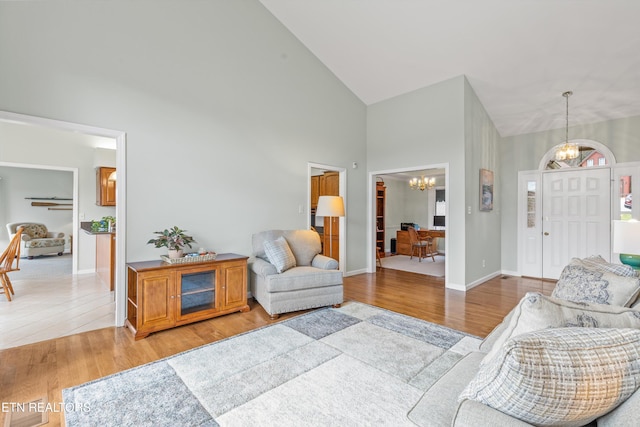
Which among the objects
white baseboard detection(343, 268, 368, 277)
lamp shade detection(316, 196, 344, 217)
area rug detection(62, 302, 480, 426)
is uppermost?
lamp shade detection(316, 196, 344, 217)

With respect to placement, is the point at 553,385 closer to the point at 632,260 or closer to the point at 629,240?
the point at 629,240

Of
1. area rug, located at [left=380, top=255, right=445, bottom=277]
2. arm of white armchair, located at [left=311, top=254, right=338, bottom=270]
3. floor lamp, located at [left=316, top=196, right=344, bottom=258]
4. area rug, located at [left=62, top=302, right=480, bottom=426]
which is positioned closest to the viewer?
area rug, located at [left=62, top=302, right=480, bottom=426]

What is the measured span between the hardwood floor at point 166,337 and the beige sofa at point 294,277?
0.19 meters

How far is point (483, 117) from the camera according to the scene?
5.29 metres

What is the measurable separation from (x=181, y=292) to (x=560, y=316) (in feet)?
10.3

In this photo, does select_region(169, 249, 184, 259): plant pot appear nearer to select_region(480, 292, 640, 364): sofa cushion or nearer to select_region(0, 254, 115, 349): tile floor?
select_region(0, 254, 115, 349): tile floor

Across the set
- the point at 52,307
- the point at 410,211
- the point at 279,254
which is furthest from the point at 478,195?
the point at 52,307

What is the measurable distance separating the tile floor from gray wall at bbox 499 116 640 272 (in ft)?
21.6

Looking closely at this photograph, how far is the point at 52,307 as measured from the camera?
373 centimetres

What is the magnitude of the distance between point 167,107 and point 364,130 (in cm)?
365

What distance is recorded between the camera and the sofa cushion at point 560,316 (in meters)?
1.03

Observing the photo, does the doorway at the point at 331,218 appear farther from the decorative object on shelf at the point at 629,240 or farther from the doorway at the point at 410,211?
the decorative object on shelf at the point at 629,240

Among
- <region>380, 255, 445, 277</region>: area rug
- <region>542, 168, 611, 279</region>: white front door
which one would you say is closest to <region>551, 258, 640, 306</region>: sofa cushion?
<region>380, 255, 445, 277</region>: area rug

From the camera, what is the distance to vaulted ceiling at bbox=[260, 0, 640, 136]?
3432mm
